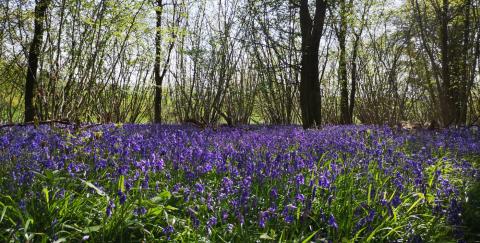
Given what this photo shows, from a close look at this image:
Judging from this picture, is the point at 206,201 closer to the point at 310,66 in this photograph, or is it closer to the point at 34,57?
the point at 310,66

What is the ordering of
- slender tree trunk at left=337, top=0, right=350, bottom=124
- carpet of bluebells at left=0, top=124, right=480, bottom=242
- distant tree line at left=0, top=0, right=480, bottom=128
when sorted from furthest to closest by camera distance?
1. slender tree trunk at left=337, top=0, right=350, bottom=124
2. distant tree line at left=0, top=0, right=480, bottom=128
3. carpet of bluebells at left=0, top=124, right=480, bottom=242

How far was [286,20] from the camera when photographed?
14344mm

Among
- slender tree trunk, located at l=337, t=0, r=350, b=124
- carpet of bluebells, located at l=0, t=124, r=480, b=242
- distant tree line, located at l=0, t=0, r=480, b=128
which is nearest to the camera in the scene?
carpet of bluebells, located at l=0, t=124, r=480, b=242

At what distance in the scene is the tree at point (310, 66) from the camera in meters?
12.0

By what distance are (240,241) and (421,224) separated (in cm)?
145

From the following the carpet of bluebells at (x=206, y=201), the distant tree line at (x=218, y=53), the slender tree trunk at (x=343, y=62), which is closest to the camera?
the carpet of bluebells at (x=206, y=201)

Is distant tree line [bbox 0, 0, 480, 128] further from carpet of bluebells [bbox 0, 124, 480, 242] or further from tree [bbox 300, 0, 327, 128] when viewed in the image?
carpet of bluebells [bbox 0, 124, 480, 242]

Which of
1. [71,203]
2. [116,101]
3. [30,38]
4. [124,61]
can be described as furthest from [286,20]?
[71,203]

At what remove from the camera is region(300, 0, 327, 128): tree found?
1196cm

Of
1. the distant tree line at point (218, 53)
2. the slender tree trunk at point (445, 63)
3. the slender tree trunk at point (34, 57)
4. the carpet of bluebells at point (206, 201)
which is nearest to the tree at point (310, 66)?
the distant tree line at point (218, 53)

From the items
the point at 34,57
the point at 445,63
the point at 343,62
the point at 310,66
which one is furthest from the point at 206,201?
the point at 343,62

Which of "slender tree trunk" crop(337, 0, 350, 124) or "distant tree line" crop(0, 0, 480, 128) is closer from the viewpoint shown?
"distant tree line" crop(0, 0, 480, 128)

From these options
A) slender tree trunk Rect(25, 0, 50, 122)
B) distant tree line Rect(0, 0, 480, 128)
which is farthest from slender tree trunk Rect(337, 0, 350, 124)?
slender tree trunk Rect(25, 0, 50, 122)

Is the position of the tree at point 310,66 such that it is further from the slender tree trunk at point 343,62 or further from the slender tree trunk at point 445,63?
the slender tree trunk at point 445,63
